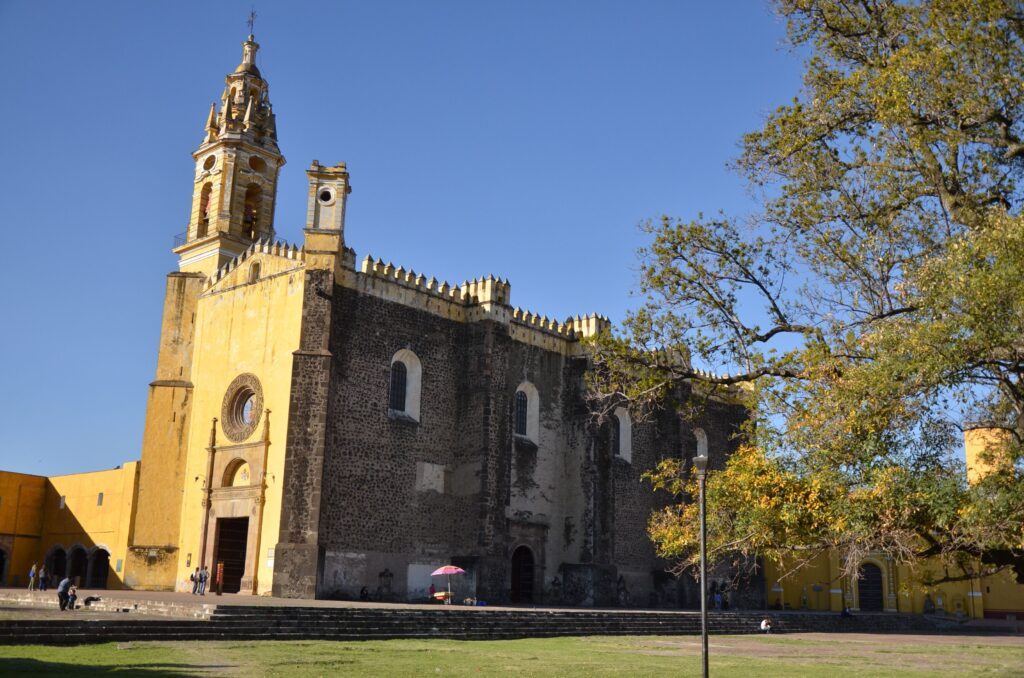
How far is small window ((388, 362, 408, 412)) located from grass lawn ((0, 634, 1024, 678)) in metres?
9.78

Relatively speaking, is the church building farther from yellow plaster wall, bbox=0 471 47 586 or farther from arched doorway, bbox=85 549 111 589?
yellow plaster wall, bbox=0 471 47 586

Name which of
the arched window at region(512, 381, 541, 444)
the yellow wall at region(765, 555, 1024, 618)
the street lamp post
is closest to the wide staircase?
the arched window at region(512, 381, 541, 444)

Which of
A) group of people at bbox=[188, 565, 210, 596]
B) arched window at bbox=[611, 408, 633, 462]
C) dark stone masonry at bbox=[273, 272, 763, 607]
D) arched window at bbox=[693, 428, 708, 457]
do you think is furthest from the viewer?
arched window at bbox=[693, 428, 708, 457]

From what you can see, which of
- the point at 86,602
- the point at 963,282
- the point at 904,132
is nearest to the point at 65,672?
the point at 86,602

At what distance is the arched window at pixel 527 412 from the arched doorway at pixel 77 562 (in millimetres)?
16171

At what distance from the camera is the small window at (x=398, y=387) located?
2856 centimetres

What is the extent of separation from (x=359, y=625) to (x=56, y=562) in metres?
22.0

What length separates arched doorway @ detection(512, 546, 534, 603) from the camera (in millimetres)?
30891

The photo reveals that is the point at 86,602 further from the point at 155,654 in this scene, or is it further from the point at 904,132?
the point at 904,132

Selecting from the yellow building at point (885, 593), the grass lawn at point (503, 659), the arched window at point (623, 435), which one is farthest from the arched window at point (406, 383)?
the yellow building at point (885, 593)

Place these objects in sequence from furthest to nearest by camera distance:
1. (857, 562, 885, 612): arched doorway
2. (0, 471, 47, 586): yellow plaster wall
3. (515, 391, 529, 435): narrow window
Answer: (857, 562, 885, 612): arched doorway, (0, 471, 47, 586): yellow plaster wall, (515, 391, 529, 435): narrow window

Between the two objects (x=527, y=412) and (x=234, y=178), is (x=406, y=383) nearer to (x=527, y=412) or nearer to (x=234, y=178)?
(x=527, y=412)

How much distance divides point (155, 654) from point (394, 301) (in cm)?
1601

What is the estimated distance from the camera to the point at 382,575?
26.8 meters
